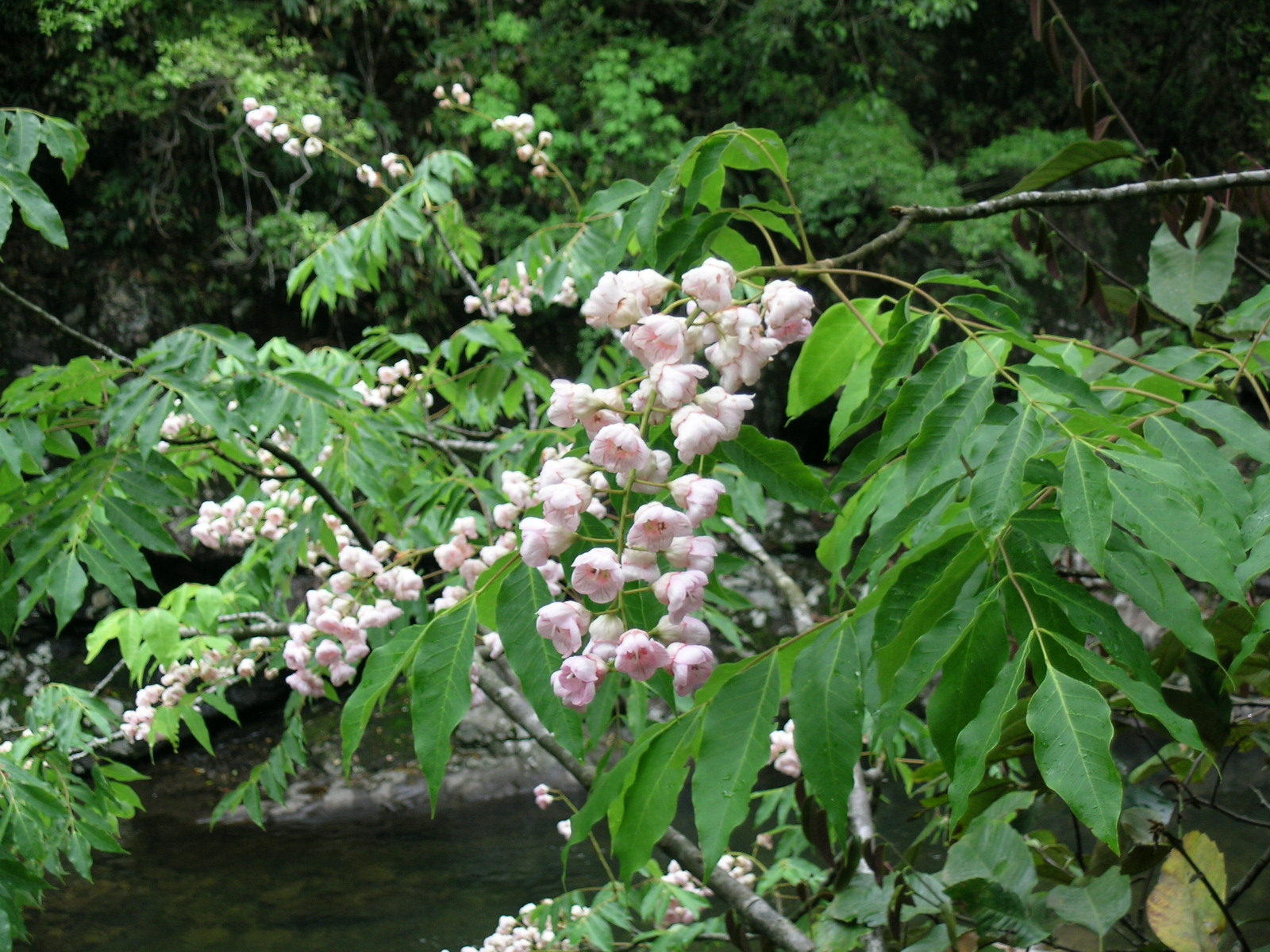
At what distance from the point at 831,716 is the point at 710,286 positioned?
1.24ft

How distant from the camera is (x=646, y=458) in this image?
0.74 metres

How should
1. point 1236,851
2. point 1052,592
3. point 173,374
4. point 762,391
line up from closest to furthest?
point 1052,592 → point 173,374 → point 1236,851 → point 762,391

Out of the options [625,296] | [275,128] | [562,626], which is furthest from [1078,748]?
[275,128]

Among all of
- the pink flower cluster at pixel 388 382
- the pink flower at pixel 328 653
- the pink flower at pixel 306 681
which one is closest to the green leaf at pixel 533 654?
the pink flower at pixel 328 653

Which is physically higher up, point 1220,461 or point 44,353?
point 1220,461

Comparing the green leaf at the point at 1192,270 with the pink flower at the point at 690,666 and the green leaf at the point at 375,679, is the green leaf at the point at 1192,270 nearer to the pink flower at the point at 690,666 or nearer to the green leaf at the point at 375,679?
the pink flower at the point at 690,666

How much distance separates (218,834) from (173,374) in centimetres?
529

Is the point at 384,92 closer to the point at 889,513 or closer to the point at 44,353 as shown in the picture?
the point at 44,353

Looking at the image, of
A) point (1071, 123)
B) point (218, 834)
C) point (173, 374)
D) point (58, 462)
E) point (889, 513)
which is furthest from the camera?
point (1071, 123)

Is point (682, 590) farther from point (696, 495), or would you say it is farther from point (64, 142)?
point (64, 142)

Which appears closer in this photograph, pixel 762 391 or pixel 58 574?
pixel 58 574

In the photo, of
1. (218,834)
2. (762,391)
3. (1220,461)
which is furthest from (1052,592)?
(762,391)

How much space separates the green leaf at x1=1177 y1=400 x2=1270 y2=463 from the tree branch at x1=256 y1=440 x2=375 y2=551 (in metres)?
1.38

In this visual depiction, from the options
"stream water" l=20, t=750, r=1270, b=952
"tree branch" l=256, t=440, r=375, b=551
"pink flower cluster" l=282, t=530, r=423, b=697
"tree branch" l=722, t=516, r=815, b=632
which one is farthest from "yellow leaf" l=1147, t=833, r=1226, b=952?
"stream water" l=20, t=750, r=1270, b=952
